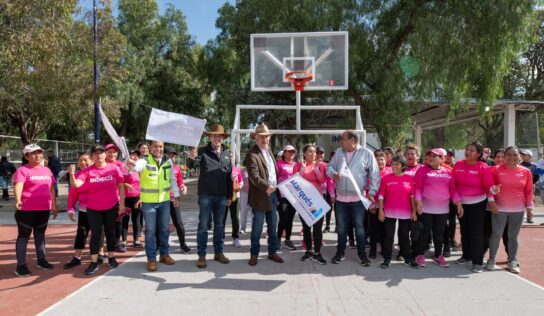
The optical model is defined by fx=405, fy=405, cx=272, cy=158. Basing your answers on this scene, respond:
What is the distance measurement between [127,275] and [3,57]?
7.42 meters

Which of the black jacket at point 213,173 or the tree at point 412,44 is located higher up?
the tree at point 412,44

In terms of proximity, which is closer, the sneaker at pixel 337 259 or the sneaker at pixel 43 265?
the sneaker at pixel 43 265

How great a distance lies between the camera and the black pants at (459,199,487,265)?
18.2ft

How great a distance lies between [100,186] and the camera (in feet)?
17.7

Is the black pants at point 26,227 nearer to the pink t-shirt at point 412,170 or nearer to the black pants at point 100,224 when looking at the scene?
the black pants at point 100,224

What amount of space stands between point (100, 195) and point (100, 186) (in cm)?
12

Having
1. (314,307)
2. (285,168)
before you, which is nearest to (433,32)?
(285,168)

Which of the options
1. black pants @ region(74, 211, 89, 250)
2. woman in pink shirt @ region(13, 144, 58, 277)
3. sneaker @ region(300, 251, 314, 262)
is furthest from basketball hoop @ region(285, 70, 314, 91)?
woman in pink shirt @ region(13, 144, 58, 277)

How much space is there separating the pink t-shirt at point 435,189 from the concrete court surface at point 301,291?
86cm

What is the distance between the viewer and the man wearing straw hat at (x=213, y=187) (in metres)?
5.68

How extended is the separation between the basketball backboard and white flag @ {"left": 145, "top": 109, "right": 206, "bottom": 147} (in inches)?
126

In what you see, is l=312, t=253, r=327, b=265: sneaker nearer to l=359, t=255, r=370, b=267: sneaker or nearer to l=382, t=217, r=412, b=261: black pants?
l=359, t=255, r=370, b=267: sneaker

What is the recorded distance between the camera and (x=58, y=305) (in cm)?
425

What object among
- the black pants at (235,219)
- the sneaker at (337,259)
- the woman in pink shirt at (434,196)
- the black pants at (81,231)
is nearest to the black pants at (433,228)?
the woman in pink shirt at (434,196)
